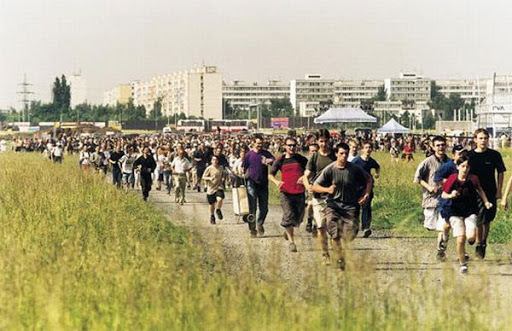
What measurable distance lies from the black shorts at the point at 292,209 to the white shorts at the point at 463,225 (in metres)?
2.85

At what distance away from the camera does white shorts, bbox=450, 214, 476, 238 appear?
12461mm

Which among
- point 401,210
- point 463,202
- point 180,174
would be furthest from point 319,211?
point 180,174

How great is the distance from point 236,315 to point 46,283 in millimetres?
1606

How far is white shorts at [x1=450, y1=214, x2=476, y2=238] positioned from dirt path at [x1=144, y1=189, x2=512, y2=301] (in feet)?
1.24

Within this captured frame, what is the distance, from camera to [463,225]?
12500mm

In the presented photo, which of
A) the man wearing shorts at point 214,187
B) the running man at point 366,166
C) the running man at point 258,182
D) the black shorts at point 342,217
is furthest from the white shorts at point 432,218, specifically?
the man wearing shorts at point 214,187

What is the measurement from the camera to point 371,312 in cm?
650

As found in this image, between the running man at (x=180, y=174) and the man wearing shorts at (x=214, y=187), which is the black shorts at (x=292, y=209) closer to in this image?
the man wearing shorts at (x=214, y=187)

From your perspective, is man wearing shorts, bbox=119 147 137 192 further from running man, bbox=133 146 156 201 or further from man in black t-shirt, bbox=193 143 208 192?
man in black t-shirt, bbox=193 143 208 192

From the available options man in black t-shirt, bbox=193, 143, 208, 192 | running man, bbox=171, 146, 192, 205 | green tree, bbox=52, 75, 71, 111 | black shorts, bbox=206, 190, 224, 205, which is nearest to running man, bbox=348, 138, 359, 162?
black shorts, bbox=206, 190, 224, 205

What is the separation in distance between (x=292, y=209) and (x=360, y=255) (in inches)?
89.1

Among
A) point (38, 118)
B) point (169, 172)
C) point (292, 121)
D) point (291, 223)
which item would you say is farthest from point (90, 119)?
point (291, 223)

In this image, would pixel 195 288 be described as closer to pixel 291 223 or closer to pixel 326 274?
pixel 326 274

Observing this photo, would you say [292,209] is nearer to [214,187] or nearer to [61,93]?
[214,187]
